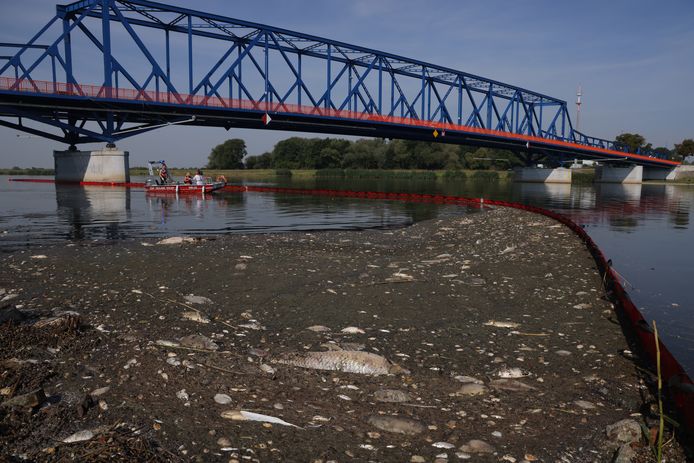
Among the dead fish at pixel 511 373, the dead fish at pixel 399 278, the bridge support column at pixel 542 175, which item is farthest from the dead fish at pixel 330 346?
the bridge support column at pixel 542 175

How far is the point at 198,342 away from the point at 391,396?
263 cm

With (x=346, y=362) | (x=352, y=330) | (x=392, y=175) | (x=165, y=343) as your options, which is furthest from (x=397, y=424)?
(x=392, y=175)

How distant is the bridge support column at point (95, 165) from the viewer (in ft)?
214

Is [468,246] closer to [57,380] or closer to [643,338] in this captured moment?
[643,338]

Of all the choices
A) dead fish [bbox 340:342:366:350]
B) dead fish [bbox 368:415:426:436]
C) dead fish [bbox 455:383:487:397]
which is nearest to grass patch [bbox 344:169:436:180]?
dead fish [bbox 340:342:366:350]

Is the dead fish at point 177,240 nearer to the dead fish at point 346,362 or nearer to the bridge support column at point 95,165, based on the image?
the dead fish at point 346,362

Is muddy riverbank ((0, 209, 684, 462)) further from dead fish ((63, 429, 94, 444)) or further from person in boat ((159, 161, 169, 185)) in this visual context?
person in boat ((159, 161, 169, 185))

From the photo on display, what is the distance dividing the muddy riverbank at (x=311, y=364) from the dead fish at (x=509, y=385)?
22 millimetres

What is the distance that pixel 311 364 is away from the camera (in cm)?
593

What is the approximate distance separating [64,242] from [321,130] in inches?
2556

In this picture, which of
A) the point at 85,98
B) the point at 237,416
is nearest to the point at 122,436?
the point at 237,416

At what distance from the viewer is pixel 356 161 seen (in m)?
158

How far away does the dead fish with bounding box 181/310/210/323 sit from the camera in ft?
24.3

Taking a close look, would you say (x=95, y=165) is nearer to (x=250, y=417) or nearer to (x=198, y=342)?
(x=198, y=342)
